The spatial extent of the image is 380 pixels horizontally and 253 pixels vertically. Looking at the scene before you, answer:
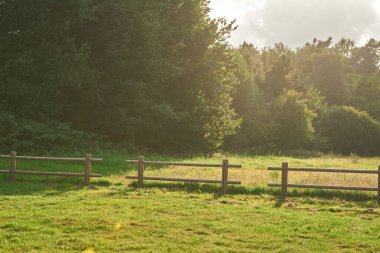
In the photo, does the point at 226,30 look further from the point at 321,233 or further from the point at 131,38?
the point at 321,233

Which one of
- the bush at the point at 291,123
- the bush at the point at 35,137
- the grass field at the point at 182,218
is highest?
the bush at the point at 291,123

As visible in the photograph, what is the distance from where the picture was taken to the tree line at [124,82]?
32.4 meters

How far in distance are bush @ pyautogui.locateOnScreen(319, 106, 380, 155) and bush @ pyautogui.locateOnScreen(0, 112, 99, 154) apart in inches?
1473

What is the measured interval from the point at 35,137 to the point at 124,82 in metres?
9.81

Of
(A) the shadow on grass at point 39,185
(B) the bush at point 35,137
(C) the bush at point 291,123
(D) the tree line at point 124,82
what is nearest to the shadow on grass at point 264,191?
(A) the shadow on grass at point 39,185

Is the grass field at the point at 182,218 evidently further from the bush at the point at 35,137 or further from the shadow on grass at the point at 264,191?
the bush at the point at 35,137

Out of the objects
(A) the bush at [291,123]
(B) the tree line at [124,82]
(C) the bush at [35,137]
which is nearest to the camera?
(C) the bush at [35,137]

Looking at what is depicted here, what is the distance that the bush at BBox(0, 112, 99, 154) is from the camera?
28.8 m

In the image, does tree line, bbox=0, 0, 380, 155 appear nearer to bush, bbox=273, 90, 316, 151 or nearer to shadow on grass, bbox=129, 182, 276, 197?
bush, bbox=273, 90, 316, 151

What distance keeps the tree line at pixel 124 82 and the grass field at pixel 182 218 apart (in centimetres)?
1336

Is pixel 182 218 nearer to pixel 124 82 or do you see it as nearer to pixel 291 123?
pixel 124 82

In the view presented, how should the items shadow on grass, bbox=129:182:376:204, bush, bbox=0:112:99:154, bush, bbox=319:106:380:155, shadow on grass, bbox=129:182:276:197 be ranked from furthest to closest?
bush, bbox=319:106:380:155 < bush, bbox=0:112:99:154 < shadow on grass, bbox=129:182:276:197 < shadow on grass, bbox=129:182:376:204

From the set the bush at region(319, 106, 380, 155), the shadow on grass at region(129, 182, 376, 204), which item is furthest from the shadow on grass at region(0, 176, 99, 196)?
the bush at region(319, 106, 380, 155)

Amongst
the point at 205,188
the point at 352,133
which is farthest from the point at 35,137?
the point at 352,133
